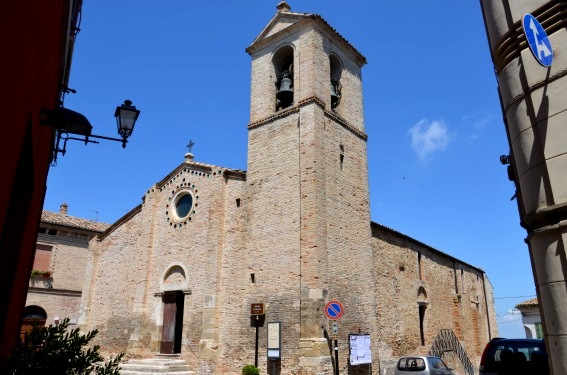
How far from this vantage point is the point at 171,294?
17.4 meters

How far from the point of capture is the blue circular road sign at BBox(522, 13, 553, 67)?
523 cm

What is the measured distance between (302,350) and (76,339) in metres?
9.64

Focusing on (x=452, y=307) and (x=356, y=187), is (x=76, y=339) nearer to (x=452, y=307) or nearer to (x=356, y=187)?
(x=356, y=187)

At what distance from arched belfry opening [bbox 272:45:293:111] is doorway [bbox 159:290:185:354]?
27.1ft

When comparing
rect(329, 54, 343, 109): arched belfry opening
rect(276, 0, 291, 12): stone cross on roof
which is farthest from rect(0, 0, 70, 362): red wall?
rect(276, 0, 291, 12): stone cross on roof

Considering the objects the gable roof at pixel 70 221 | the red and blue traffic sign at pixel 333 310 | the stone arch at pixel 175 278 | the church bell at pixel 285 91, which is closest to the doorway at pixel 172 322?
the stone arch at pixel 175 278

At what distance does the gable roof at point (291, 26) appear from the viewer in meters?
16.5

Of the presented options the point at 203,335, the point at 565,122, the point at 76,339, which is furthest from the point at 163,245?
the point at 565,122

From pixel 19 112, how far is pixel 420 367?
13.0 metres

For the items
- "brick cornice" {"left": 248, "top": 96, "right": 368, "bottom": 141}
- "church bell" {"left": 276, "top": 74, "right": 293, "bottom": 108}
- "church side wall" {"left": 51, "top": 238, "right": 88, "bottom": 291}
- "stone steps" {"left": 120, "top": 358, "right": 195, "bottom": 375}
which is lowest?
"stone steps" {"left": 120, "top": 358, "right": 195, "bottom": 375}

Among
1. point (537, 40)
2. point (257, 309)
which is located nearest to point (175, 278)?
point (257, 309)

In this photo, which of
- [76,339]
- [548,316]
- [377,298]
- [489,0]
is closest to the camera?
[76,339]

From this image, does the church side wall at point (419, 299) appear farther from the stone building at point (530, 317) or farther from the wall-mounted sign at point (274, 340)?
the wall-mounted sign at point (274, 340)

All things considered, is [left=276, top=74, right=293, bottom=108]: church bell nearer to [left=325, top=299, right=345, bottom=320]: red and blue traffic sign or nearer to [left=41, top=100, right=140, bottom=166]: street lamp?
[left=325, top=299, right=345, bottom=320]: red and blue traffic sign
